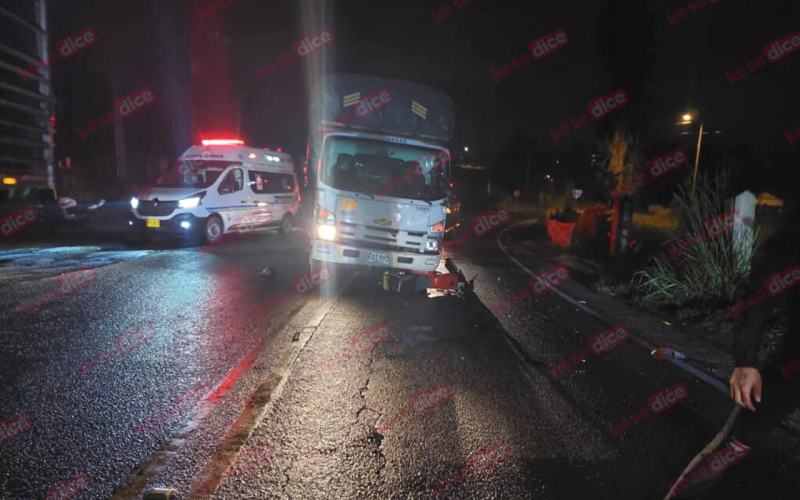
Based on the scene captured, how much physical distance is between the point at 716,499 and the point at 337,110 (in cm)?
785

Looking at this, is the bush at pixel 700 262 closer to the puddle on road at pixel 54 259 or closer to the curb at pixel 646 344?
the curb at pixel 646 344

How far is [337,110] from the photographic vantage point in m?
8.97

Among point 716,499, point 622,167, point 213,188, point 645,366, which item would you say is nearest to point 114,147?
point 213,188

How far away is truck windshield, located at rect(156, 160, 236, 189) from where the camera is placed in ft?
43.1

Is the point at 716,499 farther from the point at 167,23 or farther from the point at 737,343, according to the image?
the point at 167,23

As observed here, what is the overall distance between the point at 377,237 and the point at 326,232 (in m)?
0.87

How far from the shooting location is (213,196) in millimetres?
12945

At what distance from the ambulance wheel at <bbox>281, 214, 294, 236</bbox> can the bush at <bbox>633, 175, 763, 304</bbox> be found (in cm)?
1081

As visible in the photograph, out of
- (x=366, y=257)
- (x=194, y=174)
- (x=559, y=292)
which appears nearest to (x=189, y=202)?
(x=194, y=174)

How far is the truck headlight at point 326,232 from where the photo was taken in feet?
27.2

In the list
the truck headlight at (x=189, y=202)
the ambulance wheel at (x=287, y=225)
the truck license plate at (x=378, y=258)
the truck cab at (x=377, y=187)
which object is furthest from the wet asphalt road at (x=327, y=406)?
the ambulance wheel at (x=287, y=225)

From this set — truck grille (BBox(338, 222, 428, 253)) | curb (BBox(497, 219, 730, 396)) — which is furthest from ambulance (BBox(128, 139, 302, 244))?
curb (BBox(497, 219, 730, 396))

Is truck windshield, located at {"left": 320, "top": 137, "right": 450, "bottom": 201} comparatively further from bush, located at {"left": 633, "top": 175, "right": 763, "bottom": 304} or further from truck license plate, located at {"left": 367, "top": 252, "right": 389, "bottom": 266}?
bush, located at {"left": 633, "top": 175, "right": 763, "bottom": 304}

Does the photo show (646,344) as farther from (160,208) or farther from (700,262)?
(160,208)
